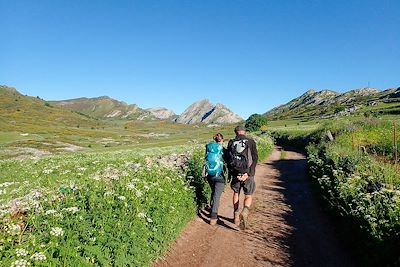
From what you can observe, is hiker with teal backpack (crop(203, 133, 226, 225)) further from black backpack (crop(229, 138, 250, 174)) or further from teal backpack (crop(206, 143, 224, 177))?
black backpack (crop(229, 138, 250, 174))

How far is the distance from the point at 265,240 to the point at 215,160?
316cm

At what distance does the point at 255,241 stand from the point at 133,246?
445 centimetres

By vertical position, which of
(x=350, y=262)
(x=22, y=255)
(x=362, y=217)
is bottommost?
(x=350, y=262)

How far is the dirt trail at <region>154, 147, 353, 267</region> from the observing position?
9.42 m

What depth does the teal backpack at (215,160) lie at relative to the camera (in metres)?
12.6

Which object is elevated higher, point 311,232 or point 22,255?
point 22,255

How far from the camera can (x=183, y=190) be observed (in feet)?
40.6

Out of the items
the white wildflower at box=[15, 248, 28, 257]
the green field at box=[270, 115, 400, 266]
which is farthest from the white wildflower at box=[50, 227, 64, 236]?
the green field at box=[270, 115, 400, 266]

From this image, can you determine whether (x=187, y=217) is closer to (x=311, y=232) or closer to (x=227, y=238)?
(x=227, y=238)

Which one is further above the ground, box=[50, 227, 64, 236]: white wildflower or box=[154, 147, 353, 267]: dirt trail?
box=[50, 227, 64, 236]: white wildflower

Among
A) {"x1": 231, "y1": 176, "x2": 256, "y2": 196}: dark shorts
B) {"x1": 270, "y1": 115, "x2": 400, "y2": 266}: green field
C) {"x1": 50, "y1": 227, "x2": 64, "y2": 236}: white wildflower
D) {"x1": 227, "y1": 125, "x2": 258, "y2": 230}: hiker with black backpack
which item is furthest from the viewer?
{"x1": 231, "y1": 176, "x2": 256, "y2": 196}: dark shorts

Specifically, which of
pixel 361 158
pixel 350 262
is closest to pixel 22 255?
pixel 350 262

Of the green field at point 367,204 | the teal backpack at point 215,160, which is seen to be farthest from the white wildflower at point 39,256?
the teal backpack at point 215,160

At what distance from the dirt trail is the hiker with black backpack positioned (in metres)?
0.53
